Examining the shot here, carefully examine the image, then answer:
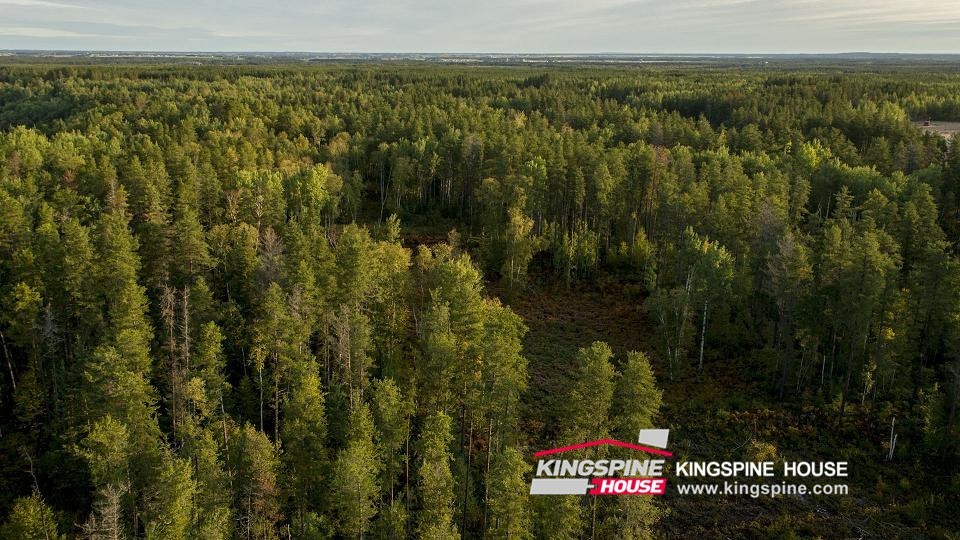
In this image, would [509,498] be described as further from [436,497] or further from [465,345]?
[465,345]

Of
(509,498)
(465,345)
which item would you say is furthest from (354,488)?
(465,345)

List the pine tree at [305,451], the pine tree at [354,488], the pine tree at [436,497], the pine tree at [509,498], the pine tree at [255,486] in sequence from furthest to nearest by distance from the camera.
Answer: the pine tree at [305,451] → the pine tree at [255,486] → the pine tree at [354,488] → the pine tree at [509,498] → the pine tree at [436,497]

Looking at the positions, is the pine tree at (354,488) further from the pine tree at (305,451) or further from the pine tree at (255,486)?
the pine tree at (255,486)

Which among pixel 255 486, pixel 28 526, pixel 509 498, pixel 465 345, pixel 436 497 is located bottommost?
pixel 28 526

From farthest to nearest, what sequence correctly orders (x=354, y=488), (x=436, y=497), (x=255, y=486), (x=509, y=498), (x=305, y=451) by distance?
(x=305, y=451)
(x=255, y=486)
(x=436, y=497)
(x=354, y=488)
(x=509, y=498)

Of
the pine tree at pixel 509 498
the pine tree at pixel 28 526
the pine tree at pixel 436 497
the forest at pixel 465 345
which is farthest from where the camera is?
the forest at pixel 465 345

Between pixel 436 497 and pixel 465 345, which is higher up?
pixel 465 345

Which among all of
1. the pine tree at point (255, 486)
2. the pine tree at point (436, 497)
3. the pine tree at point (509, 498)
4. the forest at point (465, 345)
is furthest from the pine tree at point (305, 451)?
the pine tree at point (509, 498)

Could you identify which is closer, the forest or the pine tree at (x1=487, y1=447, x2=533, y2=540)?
the pine tree at (x1=487, y1=447, x2=533, y2=540)

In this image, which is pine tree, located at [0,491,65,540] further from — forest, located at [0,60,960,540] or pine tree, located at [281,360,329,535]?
pine tree, located at [281,360,329,535]

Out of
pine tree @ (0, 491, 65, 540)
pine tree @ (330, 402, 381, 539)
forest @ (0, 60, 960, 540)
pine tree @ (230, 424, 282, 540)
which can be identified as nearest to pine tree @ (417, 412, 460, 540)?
forest @ (0, 60, 960, 540)
